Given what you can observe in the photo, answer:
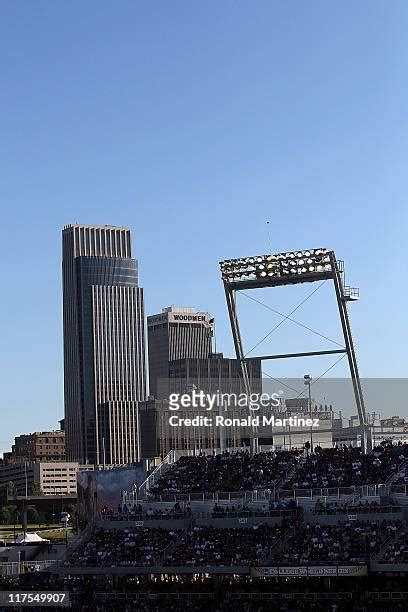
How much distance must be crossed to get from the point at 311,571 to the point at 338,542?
221 centimetres

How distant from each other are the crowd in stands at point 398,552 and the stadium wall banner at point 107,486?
132 ft

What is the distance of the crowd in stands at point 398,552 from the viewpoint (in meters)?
52.4

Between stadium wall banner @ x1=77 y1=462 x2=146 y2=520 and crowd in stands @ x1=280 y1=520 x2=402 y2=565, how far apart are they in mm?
36173

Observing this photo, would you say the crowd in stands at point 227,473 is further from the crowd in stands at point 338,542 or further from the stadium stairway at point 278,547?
the crowd in stands at point 338,542

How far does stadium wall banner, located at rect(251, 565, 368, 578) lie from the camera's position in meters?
53.1

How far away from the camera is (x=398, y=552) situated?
52875mm

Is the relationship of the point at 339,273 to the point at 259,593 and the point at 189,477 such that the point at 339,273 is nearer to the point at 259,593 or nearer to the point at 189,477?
the point at 189,477

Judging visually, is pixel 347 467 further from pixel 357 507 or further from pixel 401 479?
pixel 357 507

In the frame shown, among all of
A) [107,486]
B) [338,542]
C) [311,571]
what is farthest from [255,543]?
[107,486]

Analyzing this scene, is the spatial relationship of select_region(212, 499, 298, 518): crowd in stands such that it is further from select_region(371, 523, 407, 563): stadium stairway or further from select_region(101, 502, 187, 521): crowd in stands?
select_region(371, 523, 407, 563): stadium stairway

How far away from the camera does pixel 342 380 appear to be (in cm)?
7262

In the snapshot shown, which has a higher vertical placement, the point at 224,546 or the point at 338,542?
the point at 338,542

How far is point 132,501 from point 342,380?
578 inches

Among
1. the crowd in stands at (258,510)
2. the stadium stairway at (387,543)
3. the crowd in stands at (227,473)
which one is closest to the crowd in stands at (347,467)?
the crowd in stands at (227,473)
